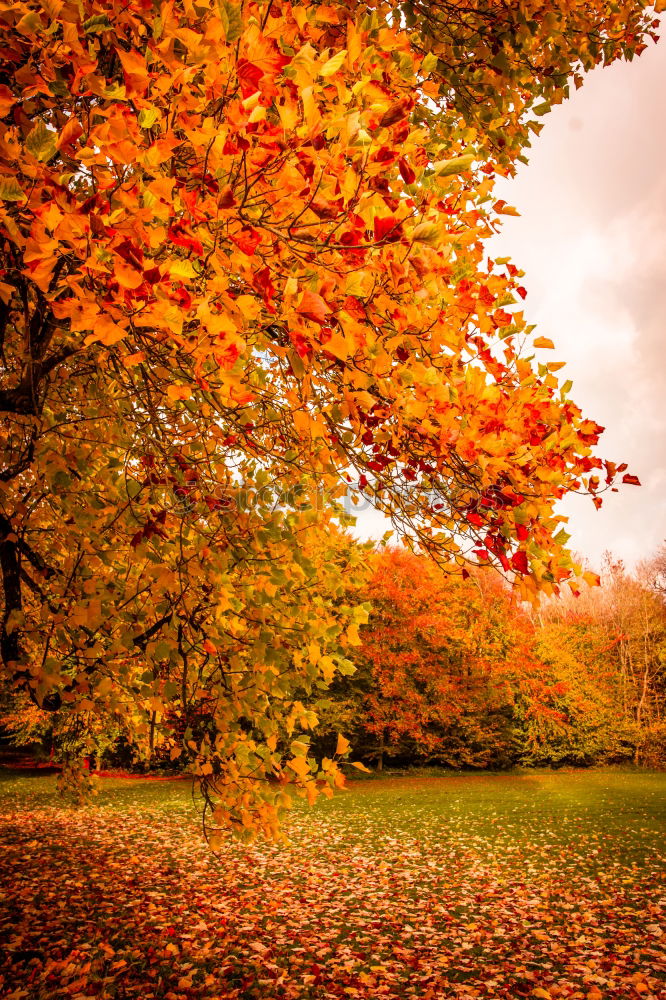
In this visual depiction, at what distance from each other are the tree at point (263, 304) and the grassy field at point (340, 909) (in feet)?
7.82

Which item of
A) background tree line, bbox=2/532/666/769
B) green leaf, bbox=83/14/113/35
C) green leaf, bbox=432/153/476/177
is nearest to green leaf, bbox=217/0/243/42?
green leaf, bbox=83/14/113/35

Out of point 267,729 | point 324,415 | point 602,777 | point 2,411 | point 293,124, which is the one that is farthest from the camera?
point 602,777

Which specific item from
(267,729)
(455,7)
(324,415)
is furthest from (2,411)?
(455,7)

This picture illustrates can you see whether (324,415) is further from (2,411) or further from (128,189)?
(2,411)

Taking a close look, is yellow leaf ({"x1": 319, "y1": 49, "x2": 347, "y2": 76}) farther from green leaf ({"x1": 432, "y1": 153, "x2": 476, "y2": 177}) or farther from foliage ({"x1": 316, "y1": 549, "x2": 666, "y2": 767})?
foliage ({"x1": 316, "y1": 549, "x2": 666, "y2": 767})

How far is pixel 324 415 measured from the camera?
118 inches

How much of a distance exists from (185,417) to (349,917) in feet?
19.7

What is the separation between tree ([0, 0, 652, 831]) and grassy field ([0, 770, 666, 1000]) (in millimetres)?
2384

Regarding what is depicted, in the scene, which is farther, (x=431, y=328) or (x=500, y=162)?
(x=500, y=162)

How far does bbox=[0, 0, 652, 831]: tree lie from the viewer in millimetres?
1600

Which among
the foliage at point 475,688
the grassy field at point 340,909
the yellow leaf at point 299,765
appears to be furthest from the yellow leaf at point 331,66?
the foliage at point 475,688

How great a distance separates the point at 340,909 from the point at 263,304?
747 centimetres

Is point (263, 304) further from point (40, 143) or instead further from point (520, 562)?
point (520, 562)

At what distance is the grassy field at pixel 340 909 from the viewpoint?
5.07m
